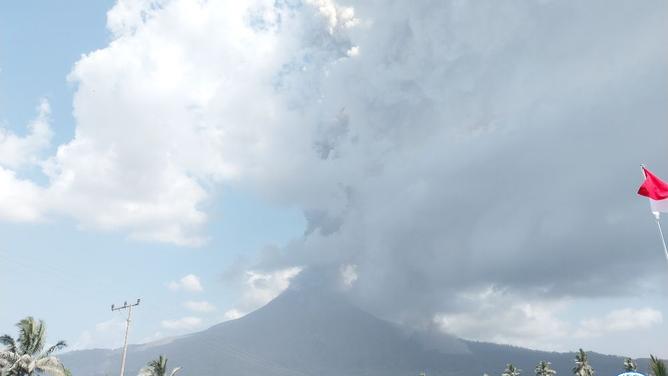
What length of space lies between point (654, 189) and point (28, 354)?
46188 mm

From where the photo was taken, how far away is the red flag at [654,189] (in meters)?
26.3

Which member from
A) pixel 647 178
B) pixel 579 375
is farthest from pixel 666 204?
pixel 579 375

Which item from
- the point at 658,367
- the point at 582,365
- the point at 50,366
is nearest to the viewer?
the point at 658,367

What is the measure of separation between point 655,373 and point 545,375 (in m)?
82.4

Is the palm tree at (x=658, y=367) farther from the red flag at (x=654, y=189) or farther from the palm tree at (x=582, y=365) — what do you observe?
the palm tree at (x=582, y=365)

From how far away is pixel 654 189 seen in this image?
26.4 metres

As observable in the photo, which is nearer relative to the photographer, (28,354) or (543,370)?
(28,354)

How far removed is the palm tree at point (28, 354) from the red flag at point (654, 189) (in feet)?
143

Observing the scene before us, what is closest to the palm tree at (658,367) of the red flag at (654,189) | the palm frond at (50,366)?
the red flag at (654,189)

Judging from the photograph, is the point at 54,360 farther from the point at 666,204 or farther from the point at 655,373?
the point at 666,204

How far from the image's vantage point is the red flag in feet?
86.4

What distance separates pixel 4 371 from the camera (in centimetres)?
3794

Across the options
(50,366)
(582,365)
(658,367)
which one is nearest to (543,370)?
(582,365)

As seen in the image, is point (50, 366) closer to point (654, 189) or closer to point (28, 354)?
point (28, 354)
